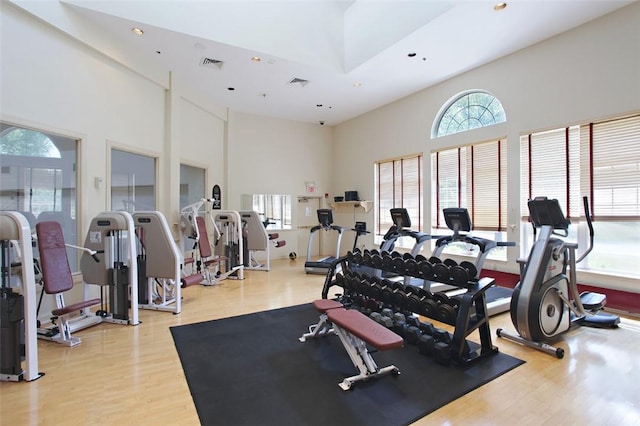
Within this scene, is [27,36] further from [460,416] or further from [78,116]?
[460,416]

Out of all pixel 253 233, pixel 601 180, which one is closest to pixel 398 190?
pixel 253 233

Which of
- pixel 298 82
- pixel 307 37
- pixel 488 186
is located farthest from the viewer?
pixel 298 82

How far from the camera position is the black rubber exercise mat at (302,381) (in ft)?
6.89

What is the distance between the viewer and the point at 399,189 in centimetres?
751

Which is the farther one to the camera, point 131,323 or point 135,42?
point 135,42

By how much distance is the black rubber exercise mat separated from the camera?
2.10m

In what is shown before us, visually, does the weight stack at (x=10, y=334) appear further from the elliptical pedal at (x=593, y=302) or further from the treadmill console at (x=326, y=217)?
the elliptical pedal at (x=593, y=302)

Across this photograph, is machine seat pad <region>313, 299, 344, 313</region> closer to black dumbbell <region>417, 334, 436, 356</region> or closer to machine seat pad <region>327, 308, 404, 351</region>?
machine seat pad <region>327, 308, 404, 351</region>

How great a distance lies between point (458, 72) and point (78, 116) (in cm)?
608

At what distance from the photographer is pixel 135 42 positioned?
4734 millimetres

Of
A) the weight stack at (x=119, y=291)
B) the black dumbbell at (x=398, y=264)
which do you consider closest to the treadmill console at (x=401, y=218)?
the black dumbbell at (x=398, y=264)

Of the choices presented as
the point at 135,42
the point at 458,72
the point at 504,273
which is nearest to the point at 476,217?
the point at 504,273

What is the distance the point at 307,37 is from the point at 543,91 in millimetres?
3786

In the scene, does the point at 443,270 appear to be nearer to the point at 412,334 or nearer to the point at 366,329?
the point at 412,334
